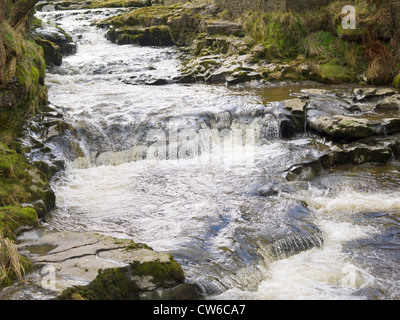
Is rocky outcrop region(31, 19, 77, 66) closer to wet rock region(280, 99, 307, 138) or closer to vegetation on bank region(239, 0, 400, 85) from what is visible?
vegetation on bank region(239, 0, 400, 85)

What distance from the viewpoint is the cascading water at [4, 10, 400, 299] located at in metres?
4.93

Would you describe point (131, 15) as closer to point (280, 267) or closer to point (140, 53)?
point (140, 53)

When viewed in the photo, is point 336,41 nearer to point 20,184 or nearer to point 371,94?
point 371,94

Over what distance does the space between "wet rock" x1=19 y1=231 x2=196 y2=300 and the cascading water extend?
0.35 m

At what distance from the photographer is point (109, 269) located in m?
4.19

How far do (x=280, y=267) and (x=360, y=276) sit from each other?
35.9 inches

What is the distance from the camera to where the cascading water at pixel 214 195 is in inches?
194

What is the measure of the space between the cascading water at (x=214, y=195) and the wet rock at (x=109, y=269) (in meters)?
0.35

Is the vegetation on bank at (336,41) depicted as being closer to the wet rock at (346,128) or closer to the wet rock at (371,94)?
the wet rock at (371,94)

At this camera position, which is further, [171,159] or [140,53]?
[140,53]

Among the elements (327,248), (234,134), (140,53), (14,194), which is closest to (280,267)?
(327,248)

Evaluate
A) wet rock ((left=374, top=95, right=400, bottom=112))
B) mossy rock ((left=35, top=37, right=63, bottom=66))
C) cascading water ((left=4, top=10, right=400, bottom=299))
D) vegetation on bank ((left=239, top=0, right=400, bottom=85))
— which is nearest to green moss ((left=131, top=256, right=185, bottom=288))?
cascading water ((left=4, top=10, right=400, bottom=299))

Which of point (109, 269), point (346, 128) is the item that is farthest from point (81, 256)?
point (346, 128)

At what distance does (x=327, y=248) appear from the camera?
554cm
